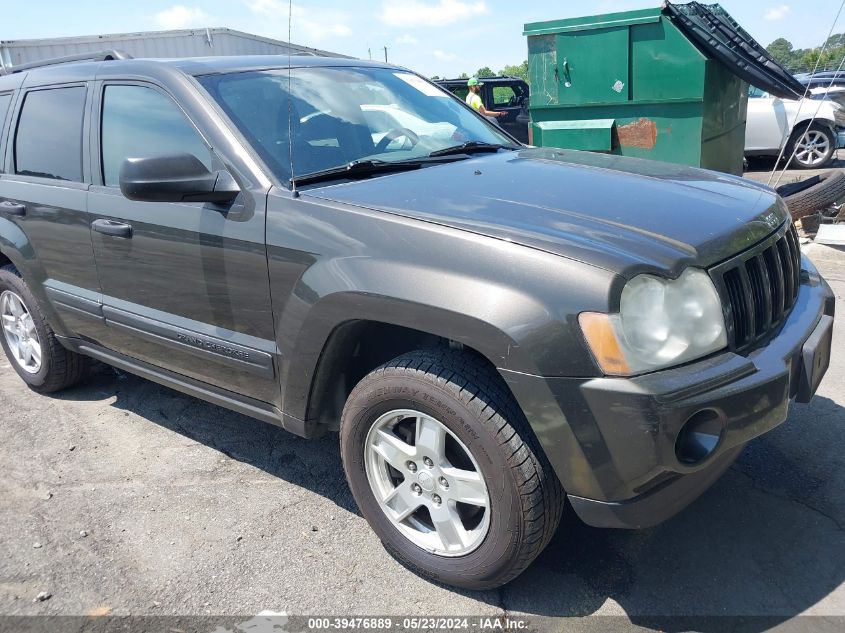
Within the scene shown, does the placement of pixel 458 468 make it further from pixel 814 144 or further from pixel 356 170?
pixel 814 144

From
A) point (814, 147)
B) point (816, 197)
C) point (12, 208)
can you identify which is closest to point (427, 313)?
point (12, 208)

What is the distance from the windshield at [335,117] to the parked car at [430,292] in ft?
0.05

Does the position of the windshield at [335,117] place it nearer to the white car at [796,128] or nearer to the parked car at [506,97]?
the parked car at [506,97]

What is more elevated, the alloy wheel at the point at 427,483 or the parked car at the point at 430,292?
the parked car at the point at 430,292

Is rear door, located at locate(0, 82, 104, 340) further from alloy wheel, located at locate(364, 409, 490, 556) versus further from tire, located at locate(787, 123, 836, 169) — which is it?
tire, located at locate(787, 123, 836, 169)

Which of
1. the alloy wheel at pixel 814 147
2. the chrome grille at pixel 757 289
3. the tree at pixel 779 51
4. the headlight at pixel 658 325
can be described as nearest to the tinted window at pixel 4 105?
the headlight at pixel 658 325

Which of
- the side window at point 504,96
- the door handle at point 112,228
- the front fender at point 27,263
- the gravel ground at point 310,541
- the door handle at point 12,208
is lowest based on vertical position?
the gravel ground at point 310,541

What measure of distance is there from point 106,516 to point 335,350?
1.38 meters

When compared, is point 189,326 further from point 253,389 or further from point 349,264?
point 349,264

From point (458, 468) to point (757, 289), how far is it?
3.81 ft

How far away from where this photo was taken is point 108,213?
339 cm

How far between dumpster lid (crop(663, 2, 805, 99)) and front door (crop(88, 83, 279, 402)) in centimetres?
607

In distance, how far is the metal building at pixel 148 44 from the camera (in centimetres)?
1498

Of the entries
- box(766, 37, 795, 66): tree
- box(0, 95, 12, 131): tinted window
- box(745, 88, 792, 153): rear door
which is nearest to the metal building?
box(745, 88, 792, 153): rear door
